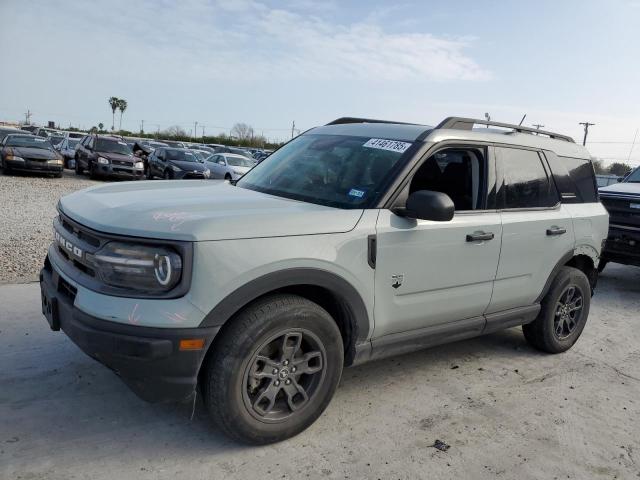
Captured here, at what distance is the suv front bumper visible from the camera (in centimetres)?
257

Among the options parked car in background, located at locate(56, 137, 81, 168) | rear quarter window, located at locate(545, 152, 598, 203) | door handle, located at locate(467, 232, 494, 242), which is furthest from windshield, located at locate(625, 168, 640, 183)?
parked car in background, located at locate(56, 137, 81, 168)

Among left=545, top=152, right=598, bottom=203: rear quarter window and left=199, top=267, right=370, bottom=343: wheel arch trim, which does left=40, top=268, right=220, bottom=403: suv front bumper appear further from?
left=545, top=152, right=598, bottom=203: rear quarter window

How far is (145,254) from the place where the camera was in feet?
8.64

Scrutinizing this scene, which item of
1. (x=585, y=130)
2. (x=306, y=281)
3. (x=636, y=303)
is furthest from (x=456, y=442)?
(x=585, y=130)

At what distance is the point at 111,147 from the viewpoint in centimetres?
1988

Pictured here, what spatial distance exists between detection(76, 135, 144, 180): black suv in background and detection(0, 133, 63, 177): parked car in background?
120cm

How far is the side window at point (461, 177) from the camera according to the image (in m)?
3.89

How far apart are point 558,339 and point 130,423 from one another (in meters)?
3.68

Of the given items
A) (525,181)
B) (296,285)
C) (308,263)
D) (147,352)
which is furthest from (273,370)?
(525,181)

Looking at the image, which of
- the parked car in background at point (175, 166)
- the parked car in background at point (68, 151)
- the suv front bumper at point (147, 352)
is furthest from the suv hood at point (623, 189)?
the parked car in background at point (68, 151)

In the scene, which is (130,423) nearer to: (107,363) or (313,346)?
(107,363)

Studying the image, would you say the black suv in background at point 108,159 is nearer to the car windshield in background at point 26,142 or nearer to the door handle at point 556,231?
the car windshield in background at point 26,142

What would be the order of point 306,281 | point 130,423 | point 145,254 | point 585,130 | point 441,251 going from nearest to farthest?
point 145,254 → point 306,281 → point 130,423 → point 441,251 → point 585,130

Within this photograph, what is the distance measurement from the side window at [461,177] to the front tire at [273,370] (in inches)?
56.2
